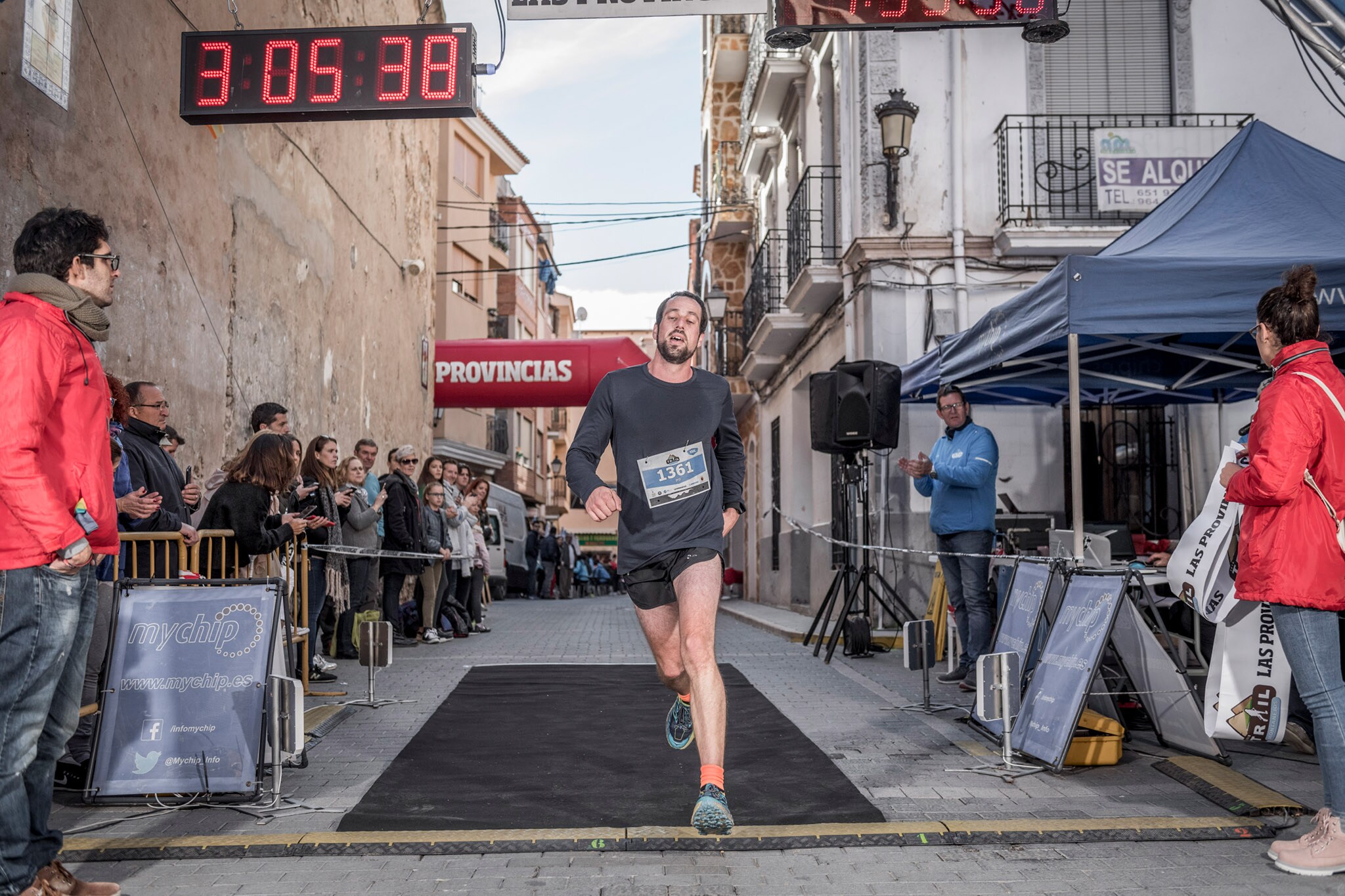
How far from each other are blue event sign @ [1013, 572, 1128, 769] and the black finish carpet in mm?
961

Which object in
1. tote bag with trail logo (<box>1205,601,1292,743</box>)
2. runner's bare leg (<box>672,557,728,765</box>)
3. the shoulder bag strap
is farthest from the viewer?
tote bag with trail logo (<box>1205,601,1292,743</box>)

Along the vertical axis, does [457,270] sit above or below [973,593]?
above

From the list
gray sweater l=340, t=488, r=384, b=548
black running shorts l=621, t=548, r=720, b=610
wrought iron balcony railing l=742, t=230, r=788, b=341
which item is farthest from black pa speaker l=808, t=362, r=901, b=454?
wrought iron balcony railing l=742, t=230, r=788, b=341

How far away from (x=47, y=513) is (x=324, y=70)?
5.93 meters

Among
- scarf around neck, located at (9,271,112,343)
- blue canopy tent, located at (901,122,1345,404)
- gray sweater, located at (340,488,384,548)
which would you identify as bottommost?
gray sweater, located at (340,488,384,548)

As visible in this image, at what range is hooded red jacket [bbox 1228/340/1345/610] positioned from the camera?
4.34 metres

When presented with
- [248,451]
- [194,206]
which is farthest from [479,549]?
[248,451]

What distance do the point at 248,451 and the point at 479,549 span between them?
28.1 feet

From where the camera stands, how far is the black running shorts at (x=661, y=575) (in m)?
4.86

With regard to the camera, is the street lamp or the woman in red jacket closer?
the woman in red jacket

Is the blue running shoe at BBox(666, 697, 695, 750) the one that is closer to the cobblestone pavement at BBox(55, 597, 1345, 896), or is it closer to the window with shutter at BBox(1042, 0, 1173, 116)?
the cobblestone pavement at BBox(55, 597, 1345, 896)

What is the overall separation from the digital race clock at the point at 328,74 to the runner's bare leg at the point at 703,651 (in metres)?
4.90

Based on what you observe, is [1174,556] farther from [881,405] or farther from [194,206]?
[194,206]

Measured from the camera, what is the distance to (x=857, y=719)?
7.46 metres
